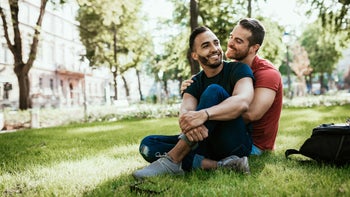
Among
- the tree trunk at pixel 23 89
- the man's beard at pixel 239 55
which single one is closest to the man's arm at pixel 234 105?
the man's beard at pixel 239 55

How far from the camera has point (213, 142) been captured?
3.57 m

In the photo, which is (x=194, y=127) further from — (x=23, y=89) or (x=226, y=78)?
(x=23, y=89)

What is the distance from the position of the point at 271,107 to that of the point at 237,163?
3.75 ft

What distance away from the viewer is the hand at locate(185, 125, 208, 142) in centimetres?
317

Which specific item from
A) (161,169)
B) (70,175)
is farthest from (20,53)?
(161,169)

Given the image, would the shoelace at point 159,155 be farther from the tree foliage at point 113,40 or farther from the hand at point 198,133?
the tree foliage at point 113,40

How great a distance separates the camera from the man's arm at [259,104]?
150 inches

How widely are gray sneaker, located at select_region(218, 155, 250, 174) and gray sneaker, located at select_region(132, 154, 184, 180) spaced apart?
0.46m

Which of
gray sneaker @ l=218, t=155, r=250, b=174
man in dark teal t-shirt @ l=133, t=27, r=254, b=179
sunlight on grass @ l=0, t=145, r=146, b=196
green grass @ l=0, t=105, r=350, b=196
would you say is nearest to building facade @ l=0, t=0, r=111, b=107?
sunlight on grass @ l=0, t=145, r=146, b=196

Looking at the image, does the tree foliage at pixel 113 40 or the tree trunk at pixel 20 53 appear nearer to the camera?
the tree trunk at pixel 20 53

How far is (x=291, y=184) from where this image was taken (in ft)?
9.72

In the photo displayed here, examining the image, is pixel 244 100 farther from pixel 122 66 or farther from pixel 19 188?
pixel 122 66

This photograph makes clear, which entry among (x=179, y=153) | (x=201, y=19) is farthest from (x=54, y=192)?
(x=201, y=19)

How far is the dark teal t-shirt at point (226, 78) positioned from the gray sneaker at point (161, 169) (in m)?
0.88
